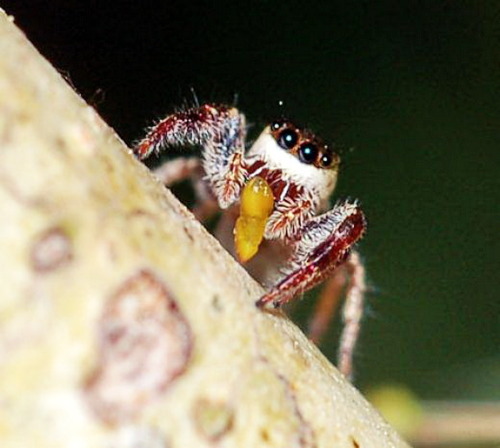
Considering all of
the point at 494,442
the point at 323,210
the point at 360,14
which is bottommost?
the point at 494,442

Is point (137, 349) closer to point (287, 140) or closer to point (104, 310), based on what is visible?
point (104, 310)

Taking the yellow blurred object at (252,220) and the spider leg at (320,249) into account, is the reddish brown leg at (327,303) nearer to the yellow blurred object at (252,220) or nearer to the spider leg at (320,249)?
the spider leg at (320,249)

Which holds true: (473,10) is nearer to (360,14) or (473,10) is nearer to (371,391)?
(360,14)

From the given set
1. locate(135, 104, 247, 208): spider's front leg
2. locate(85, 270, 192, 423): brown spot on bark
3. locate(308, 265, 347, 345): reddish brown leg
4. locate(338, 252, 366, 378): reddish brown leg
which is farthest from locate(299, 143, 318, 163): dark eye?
locate(85, 270, 192, 423): brown spot on bark

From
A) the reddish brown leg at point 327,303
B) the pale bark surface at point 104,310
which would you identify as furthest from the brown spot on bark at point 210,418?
the reddish brown leg at point 327,303

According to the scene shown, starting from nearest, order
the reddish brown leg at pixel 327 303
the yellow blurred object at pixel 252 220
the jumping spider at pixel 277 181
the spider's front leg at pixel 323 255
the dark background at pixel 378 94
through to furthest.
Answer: the spider's front leg at pixel 323 255
the yellow blurred object at pixel 252 220
the jumping spider at pixel 277 181
the reddish brown leg at pixel 327 303
the dark background at pixel 378 94

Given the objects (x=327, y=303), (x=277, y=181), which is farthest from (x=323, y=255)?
(x=327, y=303)

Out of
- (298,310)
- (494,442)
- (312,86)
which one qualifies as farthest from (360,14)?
(494,442)
